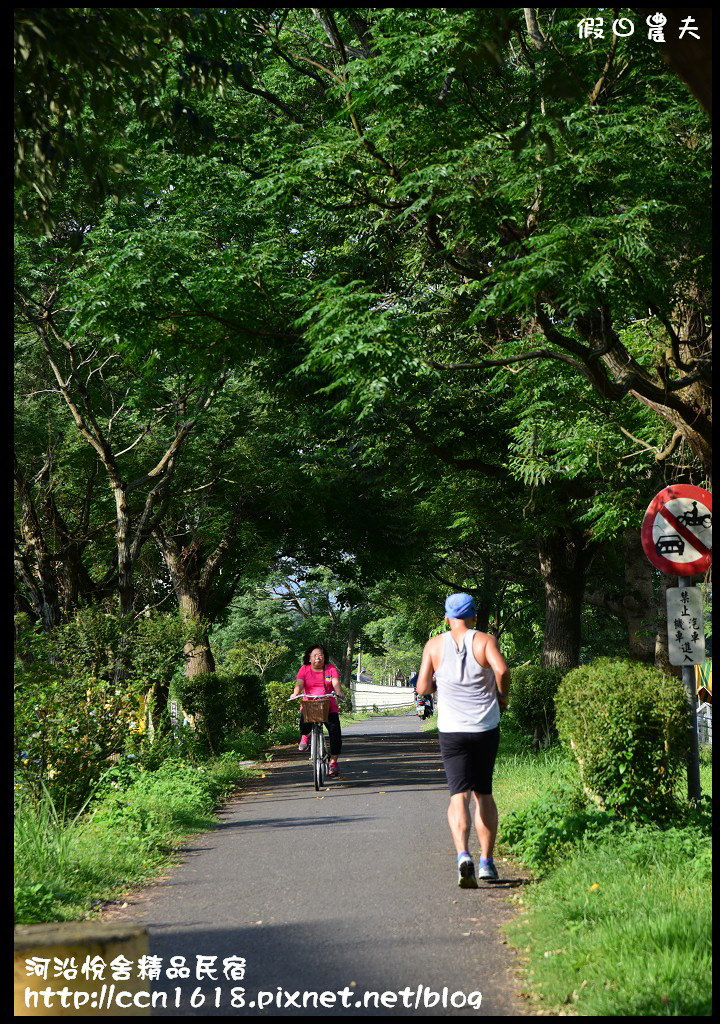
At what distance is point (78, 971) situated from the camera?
3.54 m

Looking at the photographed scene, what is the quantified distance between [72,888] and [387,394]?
6847 millimetres

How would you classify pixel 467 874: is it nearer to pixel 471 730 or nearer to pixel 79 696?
pixel 471 730

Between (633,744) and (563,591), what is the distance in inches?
492

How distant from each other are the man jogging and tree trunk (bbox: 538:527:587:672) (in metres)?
12.9

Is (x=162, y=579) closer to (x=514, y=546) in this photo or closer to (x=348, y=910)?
(x=514, y=546)

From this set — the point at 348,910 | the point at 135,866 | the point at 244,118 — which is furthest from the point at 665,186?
the point at 244,118

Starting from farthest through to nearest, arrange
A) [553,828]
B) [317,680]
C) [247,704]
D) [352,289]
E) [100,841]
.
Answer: [247,704] < [317,680] < [352,289] < [100,841] < [553,828]

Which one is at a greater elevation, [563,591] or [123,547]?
[123,547]

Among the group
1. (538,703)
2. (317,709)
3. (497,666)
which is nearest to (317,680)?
(317,709)

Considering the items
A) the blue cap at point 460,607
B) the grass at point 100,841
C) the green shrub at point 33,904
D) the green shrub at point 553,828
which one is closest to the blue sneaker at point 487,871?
the green shrub at point 553,828

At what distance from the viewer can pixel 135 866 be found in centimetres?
850

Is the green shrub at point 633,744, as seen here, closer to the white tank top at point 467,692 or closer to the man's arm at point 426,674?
the white tank top at point 467,692

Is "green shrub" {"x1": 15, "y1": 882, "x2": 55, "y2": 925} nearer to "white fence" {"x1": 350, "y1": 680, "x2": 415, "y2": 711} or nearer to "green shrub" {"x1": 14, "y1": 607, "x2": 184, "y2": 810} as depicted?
"green shrub" {"x1": 14, "y1": 607, "x2": 184, "y2": 810}

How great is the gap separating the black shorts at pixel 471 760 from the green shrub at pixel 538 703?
1141cm
